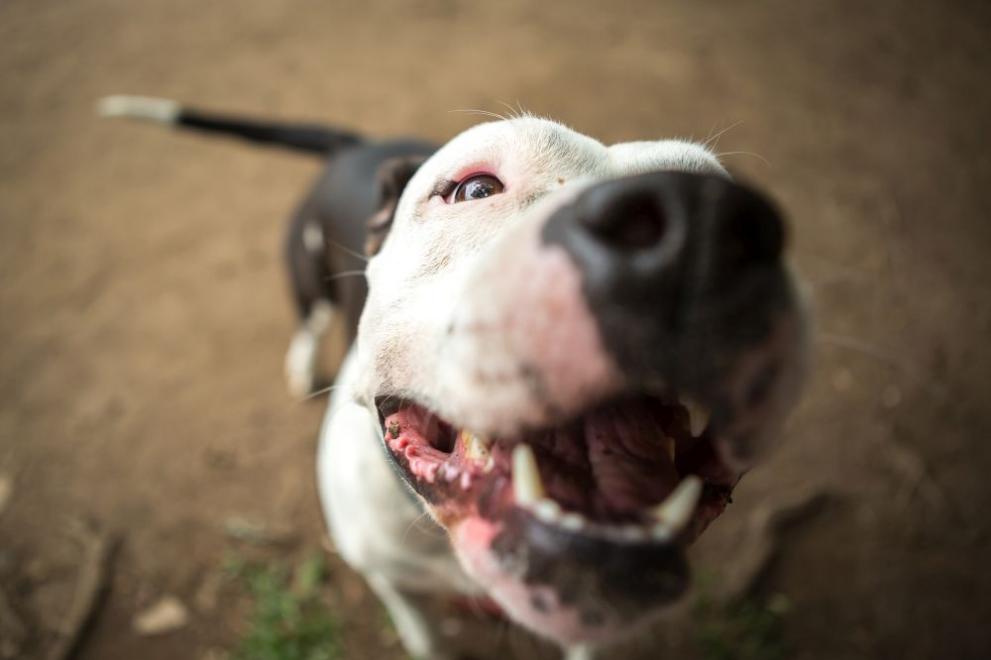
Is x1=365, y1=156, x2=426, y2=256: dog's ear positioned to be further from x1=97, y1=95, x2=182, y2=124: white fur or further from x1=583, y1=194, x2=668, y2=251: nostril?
x1=97, y1=95, x2=182, y2=124: white fur

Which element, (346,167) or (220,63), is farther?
(220,63)

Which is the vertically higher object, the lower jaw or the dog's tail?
the lower jaw

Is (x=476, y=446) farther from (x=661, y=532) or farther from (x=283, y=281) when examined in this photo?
(x=283, y=281)

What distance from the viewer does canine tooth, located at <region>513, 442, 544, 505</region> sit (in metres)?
0.95

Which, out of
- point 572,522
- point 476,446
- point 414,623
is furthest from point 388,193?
point 414,623

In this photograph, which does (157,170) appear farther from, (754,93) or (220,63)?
(754,93)

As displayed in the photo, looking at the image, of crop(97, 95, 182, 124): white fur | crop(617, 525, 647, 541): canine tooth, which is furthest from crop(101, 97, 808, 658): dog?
crop(97, 95, 182, 124): white fur

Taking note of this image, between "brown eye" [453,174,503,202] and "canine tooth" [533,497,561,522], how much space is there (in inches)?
29.3

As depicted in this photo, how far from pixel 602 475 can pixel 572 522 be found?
144 mm

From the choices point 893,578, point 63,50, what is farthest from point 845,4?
point 63,50

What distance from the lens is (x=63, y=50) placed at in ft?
19.1

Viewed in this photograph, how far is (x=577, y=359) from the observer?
2.78 feet

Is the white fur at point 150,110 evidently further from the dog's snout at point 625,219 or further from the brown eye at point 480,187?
the dog's snout at point 625,219

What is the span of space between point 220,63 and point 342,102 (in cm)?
135
